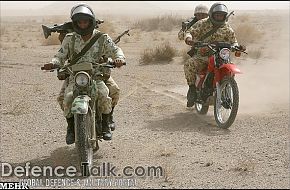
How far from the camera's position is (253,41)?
2519 centimetres

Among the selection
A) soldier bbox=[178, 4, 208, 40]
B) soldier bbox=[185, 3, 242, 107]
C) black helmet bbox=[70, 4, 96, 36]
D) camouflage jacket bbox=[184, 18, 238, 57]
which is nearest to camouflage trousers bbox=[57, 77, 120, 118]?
black helmet bbox=[70, 4, 96, 36]

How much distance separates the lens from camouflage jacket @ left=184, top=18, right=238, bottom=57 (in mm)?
8773

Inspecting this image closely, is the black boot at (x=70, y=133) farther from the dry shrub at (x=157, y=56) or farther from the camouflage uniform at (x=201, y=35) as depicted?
the dry shrub at (x=157, y=56)

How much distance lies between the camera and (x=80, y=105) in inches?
218

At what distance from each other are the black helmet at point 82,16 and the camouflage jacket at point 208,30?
9.39 feet

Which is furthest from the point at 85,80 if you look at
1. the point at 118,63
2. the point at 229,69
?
the point at 229,69

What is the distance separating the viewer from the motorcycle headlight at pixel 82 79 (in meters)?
5.67

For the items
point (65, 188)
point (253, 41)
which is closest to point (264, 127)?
point (65, 188)

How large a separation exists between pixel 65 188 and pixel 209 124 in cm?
369

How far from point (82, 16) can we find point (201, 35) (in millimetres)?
3395

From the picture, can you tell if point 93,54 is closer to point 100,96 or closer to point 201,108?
point 100,96

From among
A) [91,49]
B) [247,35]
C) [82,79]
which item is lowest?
[247,35]

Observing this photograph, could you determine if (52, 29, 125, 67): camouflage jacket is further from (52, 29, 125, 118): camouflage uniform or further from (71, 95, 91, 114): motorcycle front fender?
(71, 95, 91, 114): motorcycle front fender

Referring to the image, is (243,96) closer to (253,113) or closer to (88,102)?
(253,113)
